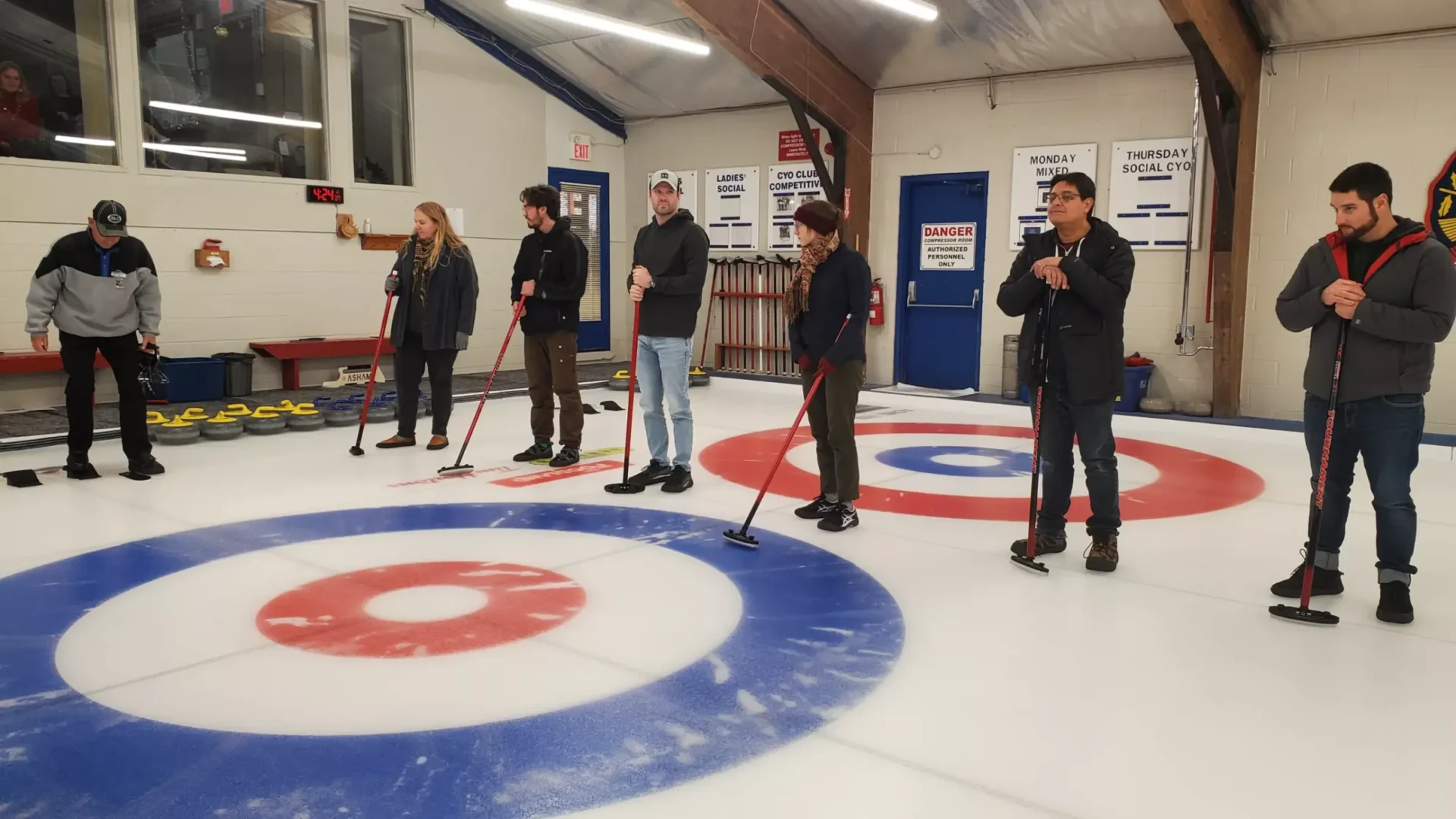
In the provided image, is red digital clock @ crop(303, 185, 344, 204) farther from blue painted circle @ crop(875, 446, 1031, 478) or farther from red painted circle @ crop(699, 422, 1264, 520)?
blue painted circle @ crop(875, 446, 1031, 478)

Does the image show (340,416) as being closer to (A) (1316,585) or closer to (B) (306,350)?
(B) (306,350)

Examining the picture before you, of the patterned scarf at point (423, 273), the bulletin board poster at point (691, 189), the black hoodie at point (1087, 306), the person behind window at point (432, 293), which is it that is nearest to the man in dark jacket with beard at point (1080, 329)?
the black hoodie at point (1087, 306)

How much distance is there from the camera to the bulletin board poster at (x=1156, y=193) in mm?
8352

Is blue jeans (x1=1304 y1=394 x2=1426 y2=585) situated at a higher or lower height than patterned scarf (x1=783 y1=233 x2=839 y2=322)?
lower

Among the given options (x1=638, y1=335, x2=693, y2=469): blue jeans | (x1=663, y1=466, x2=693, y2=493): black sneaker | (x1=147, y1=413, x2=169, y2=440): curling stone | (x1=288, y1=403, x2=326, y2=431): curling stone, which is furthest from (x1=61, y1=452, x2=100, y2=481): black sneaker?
(x1=663, y1=466, x2=693, y2=493): black sneaker

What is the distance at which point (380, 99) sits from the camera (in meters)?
10.3

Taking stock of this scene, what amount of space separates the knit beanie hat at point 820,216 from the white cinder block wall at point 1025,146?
529 centimetres

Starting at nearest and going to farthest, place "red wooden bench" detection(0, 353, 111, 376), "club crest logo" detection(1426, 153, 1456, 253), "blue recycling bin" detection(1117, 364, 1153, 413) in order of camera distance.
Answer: "club crest logo" detection(1426, 153, 1456, 253), "red wooden bench" detection(0, 353, 111, 376), "blue recycling bin" detection(1117, 364, 1153, 413)

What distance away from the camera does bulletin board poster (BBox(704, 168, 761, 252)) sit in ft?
Answer: 37.0

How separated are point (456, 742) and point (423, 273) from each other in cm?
427

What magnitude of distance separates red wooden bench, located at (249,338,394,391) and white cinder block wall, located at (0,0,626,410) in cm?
17

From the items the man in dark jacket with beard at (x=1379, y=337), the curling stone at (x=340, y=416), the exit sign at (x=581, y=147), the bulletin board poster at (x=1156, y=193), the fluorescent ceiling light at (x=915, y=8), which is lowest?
the curling stone at (x=340, y=416)

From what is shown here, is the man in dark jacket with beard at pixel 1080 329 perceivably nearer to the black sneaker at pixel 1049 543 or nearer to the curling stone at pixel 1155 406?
the black sneaker at pixel 1049 543

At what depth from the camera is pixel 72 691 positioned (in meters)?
2.73
